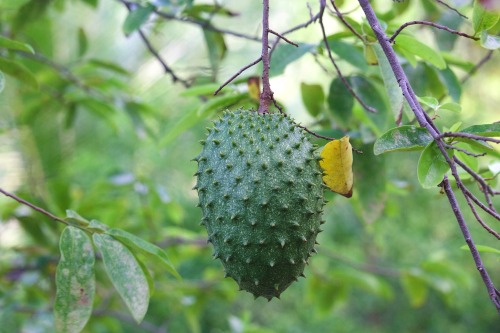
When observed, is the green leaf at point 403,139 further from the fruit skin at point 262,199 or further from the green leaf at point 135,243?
the green leaf at point 135,243

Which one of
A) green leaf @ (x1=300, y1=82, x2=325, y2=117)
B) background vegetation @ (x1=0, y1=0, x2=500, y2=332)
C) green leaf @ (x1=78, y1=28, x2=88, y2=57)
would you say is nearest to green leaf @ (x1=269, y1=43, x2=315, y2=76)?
background vegetation @ (x1=0, y1=0, x2=500, y2=332)

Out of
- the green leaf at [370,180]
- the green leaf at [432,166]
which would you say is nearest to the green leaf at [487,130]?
the green leaf at [432,166]

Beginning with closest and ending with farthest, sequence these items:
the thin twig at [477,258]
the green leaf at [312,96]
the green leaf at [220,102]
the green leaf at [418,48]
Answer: the thin twig at [477,258] < the green leaf at [418,48] < the green leaf at [220,102] < the green leaf at [312,96]

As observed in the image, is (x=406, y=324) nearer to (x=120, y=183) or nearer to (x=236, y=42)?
(x=236, y=42)

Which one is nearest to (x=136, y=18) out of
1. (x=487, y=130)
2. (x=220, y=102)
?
(x=220, y=102)

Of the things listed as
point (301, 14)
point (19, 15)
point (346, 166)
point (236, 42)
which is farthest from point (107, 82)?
point (301, 14)

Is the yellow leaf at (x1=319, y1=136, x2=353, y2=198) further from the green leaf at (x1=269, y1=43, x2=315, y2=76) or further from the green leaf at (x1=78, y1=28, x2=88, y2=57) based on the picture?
the green leaf at (x1=78, y1=28, x2=88, y2=57)
